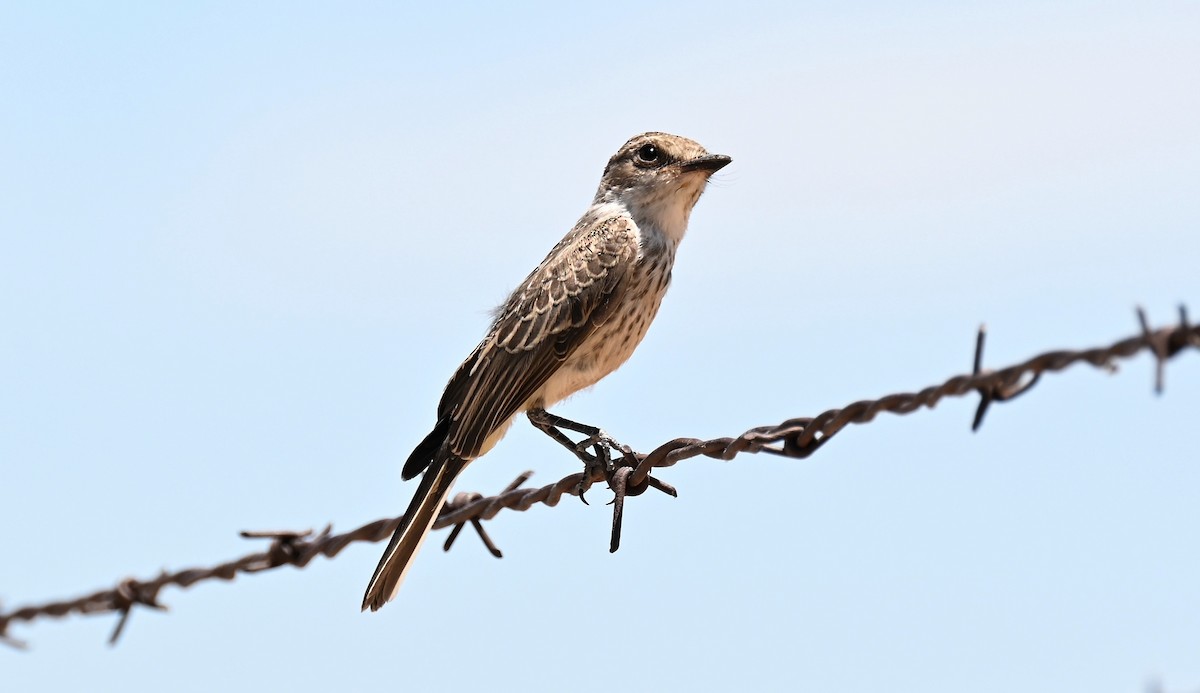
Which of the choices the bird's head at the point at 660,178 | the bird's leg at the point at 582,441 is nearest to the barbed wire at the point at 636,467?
the bird's leg at the point at 582,441

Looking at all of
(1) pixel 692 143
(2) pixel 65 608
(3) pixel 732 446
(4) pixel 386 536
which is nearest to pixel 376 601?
(4) pixel 386 536

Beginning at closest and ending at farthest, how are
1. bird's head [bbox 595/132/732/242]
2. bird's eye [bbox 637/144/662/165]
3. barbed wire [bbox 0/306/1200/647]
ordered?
1. barbed wire [bbox 0/306/1200/647]
2. bird's head [bbox 595/132/732/242]
3. bird's eye [bbox 637/144/662/165]

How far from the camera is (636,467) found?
6.00 metres

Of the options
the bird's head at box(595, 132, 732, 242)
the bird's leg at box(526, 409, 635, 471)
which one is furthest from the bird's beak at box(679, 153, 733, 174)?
the bird's leg at box(526, 409, 635, 471)

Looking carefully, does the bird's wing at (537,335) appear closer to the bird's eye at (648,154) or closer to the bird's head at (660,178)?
the bird's head at (660,178)

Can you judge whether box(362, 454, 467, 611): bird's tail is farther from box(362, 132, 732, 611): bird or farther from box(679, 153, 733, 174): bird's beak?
box(679, 153, 733, 174): bird's beak

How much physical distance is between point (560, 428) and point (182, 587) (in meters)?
2.30

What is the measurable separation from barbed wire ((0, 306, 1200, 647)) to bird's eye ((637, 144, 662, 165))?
2.65m

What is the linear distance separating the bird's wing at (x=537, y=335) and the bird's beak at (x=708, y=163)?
63cm

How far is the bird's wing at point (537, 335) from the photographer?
792 cm

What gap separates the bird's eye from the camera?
9.23m

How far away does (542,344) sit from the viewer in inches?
319

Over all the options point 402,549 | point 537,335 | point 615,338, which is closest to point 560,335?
point 537,335

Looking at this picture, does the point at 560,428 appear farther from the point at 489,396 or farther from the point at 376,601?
the point at 376,601
